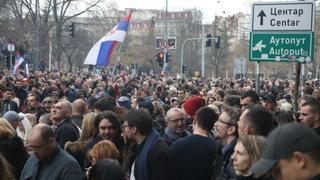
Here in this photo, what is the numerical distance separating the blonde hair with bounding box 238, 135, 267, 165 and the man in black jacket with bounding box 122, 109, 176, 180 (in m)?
1.15

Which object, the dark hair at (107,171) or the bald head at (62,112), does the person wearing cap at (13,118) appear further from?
the dark hair at (107,171)

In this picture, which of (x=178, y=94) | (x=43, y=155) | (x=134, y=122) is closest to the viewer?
(x=43, y=155)

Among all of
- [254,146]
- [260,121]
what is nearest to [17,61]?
[260,121]

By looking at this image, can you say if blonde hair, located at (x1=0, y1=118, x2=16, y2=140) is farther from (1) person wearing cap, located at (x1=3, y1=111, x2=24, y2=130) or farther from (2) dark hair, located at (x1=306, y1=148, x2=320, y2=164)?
(2) dark hair, located at (x1=306, y1=148, x2=320, y2=164)

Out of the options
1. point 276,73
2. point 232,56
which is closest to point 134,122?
point 232,56

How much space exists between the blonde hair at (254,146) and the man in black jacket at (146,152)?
1148mm

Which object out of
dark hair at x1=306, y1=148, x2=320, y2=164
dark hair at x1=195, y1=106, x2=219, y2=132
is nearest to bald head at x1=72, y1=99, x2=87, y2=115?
dark hair at x1=195, y1=106, x2=219, y2=132

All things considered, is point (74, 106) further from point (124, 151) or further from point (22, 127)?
point (124, 151)

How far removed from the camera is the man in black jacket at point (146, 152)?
17.8ft

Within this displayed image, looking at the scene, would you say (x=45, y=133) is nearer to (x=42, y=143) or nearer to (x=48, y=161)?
(x=42, y=143)

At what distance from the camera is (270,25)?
33.0ft

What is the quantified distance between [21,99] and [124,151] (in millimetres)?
11690

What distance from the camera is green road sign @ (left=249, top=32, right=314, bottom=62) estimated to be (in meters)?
9.99

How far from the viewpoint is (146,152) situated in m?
5.52
